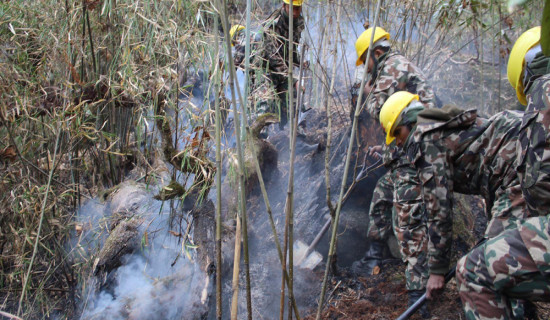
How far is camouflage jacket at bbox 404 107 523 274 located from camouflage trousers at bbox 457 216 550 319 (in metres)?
0.43

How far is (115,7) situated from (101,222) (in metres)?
1.34

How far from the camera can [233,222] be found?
2.79 m

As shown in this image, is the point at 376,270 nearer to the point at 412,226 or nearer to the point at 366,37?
the point at 412,226

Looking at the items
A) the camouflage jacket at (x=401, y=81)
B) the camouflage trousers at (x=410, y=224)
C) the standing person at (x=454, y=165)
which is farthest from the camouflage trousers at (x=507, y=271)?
the camouflage jacket at (x=401, y=81)

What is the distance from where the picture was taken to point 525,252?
1.35 metres

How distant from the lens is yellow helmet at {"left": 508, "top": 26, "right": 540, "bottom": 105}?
176 cm

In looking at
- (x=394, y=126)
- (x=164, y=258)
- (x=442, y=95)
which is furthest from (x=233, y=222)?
(x=442, y=95)

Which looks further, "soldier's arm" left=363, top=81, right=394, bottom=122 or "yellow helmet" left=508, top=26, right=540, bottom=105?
"soldier's arm" left=363, top=81, right=394, bottom=122

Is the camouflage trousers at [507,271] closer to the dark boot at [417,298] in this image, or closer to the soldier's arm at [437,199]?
the soldier's arm at [437,199]

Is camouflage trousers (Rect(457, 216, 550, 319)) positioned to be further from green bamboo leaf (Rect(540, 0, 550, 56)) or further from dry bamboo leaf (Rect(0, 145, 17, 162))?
dry bamboo leaf (Rect(0, 145, 17, 162))

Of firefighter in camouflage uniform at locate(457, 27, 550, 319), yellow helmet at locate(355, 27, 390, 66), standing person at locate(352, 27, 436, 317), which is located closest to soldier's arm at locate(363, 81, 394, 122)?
standing person at locate(352, 27, 436, 317)

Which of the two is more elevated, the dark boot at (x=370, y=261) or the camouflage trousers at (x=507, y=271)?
the camouflage trousers at (x=507, y=271)

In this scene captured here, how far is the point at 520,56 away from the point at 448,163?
1.82ft

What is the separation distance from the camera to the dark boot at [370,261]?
9.43 feet
